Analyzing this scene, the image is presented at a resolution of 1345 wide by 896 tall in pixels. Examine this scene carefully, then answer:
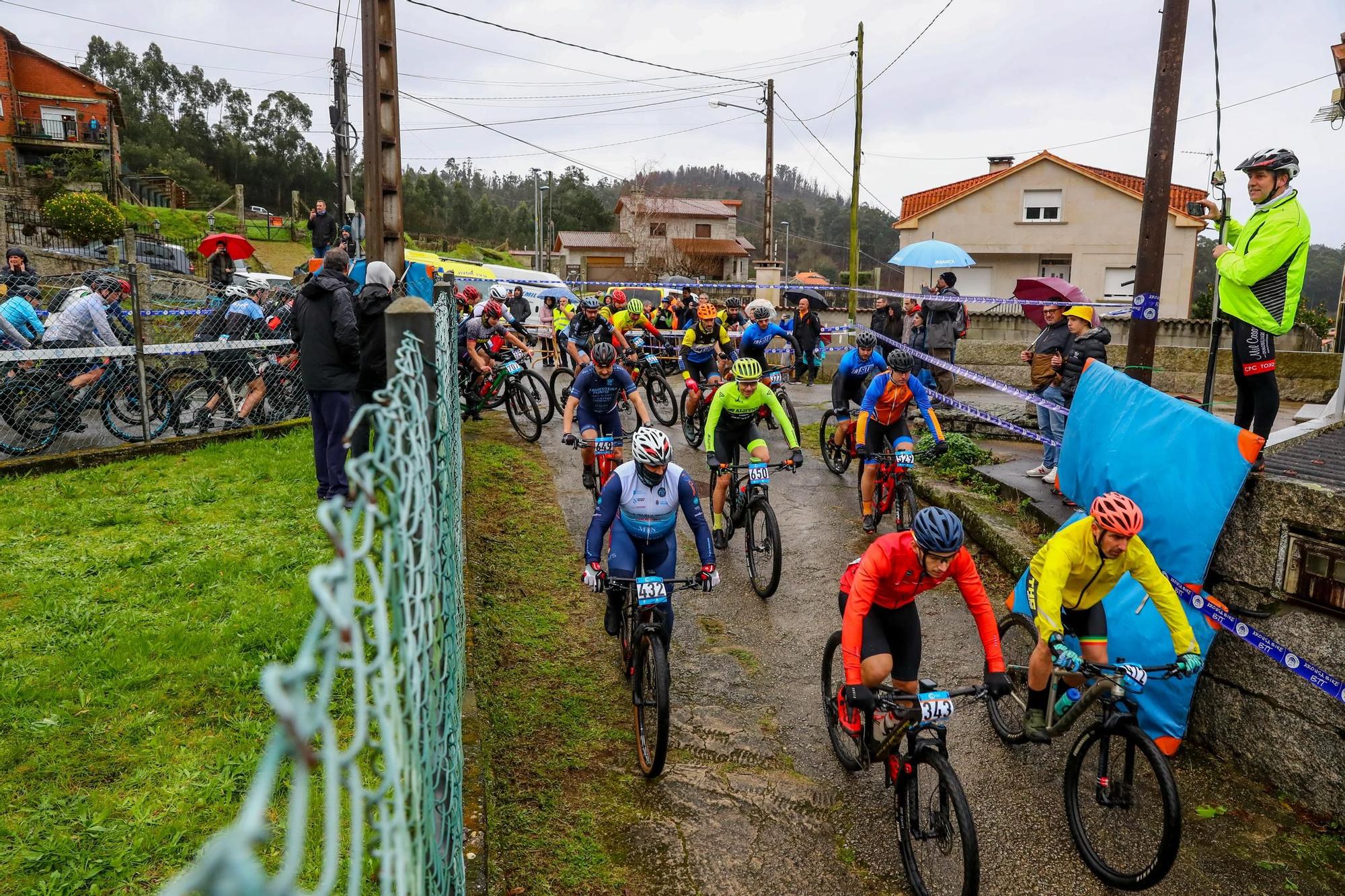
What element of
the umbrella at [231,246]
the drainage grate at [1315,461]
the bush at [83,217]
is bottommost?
the drainage grate at [1315,461]

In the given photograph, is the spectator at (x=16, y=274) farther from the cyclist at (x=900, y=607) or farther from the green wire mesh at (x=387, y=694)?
the cyclist at (x=900, y=607)

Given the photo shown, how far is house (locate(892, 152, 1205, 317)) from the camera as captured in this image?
39031 mm

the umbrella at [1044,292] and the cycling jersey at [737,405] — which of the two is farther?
the umbrella at [1044,292]

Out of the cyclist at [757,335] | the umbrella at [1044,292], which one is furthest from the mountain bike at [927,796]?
the umbrella at [1044,292]

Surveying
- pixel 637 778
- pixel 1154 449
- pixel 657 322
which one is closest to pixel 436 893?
pixel 637 778

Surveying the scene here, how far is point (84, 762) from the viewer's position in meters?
4.66

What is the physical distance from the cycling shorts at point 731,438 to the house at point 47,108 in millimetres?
45421

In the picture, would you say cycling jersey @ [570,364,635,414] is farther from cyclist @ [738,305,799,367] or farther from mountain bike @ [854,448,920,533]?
cyclist @ [738,305,799,367]

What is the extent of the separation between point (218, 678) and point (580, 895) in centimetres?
259

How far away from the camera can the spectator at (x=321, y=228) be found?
19.4 meters

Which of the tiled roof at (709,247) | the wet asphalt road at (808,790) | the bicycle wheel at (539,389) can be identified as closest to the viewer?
the wet asphalt road at (808,790)

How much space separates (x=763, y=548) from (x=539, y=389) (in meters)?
6.29

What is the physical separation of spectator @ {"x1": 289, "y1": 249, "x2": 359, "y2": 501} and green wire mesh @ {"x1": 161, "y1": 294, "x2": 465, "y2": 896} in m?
4.74

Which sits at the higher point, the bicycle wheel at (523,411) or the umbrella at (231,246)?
the umbrella at (231,246)
